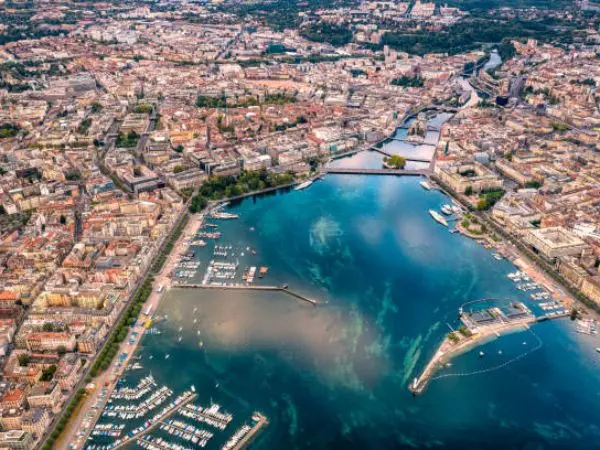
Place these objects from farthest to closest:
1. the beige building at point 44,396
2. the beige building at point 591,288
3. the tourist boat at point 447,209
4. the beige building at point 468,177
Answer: the beige building at point 468,177
the tourist boat at point 447,209
the beige building at point 591,288
the beige building at point 44,396

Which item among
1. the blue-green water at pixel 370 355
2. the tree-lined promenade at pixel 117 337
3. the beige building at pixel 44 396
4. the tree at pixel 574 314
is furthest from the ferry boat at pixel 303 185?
the beige building at pixel 44 396

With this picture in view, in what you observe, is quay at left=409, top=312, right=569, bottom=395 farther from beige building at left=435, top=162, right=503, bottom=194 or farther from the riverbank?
beige building at left=435, top=162, right=503, bottom=194

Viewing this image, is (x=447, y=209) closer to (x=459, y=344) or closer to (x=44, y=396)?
(x=459, y=344)

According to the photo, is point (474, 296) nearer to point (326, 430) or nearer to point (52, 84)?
point (326, 430)

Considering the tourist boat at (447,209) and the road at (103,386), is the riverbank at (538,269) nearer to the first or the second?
the tourist boat at (447,209)

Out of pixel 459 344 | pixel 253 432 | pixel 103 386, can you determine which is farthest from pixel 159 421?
pixel 459 344

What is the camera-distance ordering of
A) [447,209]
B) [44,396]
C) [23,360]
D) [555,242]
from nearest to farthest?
[44,396], [23,360], [555,242], [447,209]
